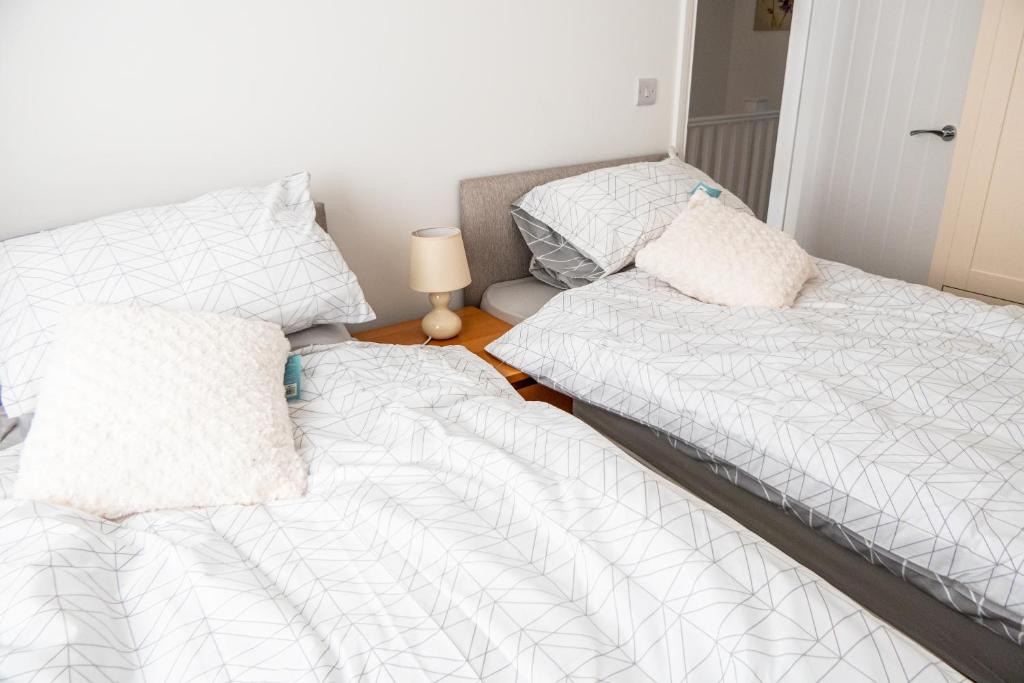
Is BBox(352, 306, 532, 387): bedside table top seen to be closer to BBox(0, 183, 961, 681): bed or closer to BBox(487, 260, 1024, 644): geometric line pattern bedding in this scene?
BBox(487, 260, 1024, 644): geometric line pattern bedding

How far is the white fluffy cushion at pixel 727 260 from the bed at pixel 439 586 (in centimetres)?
84

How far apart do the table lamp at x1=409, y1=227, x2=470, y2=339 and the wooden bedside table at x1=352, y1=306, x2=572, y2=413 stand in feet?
0.17

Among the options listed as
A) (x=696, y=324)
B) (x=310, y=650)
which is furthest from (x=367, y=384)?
(x=696, y=324)

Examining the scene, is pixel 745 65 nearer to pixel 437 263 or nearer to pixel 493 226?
pixel 493 226

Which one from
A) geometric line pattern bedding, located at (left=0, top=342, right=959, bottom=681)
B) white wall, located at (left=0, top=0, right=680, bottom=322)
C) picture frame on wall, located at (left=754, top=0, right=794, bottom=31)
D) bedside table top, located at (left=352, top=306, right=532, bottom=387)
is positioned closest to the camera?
geometric line pattern bedding, located at (left=0, top=342, right=959, bottom=681)

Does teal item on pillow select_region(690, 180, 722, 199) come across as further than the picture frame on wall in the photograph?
No

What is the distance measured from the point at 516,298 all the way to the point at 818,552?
1186mm

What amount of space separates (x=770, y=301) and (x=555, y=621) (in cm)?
125

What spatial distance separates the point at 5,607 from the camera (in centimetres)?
83

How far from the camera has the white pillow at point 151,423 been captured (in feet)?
3.60

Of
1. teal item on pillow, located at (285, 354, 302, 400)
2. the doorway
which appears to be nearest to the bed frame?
teal item on pillow, located at (285, 354, 302, 400)

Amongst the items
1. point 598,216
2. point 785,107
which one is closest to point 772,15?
point 785,107

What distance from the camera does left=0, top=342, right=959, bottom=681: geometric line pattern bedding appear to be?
0.81m

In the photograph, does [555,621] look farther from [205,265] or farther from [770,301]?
[770,301]
